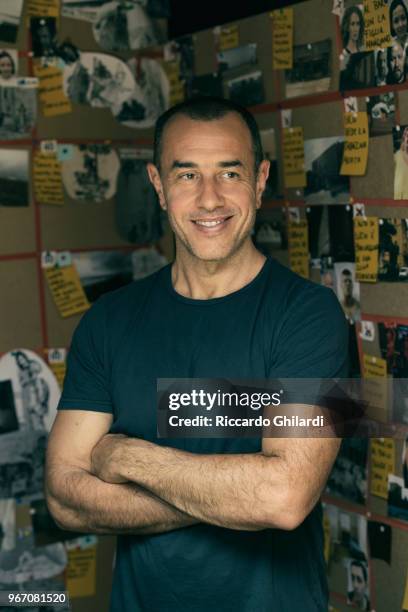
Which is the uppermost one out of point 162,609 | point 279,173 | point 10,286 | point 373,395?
point 279,173

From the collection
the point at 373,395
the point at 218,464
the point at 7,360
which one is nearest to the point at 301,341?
the point at 218,464

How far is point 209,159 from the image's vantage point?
1.98m

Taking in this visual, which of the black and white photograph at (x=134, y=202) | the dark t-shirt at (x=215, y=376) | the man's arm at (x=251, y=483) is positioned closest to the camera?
the man's arm at (x=251, y=483)

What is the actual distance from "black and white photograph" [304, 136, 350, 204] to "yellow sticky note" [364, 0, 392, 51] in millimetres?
263

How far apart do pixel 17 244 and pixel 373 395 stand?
3.99 ft

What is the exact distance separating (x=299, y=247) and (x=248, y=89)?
1.79 feet

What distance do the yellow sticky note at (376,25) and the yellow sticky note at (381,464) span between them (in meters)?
1.00

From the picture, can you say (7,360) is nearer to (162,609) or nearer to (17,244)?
(17,244)

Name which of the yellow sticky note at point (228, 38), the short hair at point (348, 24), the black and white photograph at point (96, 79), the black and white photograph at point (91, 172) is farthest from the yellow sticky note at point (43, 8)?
the short hair at point (348, 24)

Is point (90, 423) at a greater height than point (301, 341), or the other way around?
point (301, 341)

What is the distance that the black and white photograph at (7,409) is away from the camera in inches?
108

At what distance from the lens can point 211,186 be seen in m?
1.97

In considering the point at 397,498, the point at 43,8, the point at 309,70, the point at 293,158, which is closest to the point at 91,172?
the point at 43,8

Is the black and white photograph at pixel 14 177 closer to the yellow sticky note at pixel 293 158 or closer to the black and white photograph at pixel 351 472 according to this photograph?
the yellow sticky note at pixel 293 158
